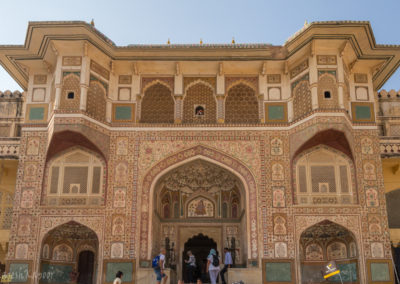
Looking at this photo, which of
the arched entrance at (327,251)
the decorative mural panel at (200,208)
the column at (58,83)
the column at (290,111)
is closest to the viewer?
the arched entrance at (327,251)

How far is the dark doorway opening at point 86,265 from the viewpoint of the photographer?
50.6ft

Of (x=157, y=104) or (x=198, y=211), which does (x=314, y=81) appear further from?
(x=198, y=211)

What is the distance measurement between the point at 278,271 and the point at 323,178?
2938mm

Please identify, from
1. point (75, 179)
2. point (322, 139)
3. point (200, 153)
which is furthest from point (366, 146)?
point (75, 179)

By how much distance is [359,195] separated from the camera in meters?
14.3

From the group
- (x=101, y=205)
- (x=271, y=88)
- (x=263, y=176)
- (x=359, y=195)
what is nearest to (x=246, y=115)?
(x=271, y=88)

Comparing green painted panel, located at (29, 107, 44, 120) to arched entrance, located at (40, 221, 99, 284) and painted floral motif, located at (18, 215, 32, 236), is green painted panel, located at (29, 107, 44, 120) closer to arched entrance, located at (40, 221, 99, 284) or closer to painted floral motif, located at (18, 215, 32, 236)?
painted floral motif, located at (18, 215, 32, 236)

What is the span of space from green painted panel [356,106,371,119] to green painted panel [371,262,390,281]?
4302mm

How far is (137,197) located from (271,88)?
5205 millimetres

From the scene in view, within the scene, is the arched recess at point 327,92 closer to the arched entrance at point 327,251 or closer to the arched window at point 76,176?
the arched entrance at point 327,251

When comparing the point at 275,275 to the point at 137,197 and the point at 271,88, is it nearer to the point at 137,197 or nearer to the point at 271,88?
the point at 137,197

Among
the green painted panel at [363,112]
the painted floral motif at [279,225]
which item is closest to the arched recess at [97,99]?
the painted floral motif at [279,225]

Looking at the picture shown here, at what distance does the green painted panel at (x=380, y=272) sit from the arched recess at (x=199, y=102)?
6.12m

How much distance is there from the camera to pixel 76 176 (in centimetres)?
1466
